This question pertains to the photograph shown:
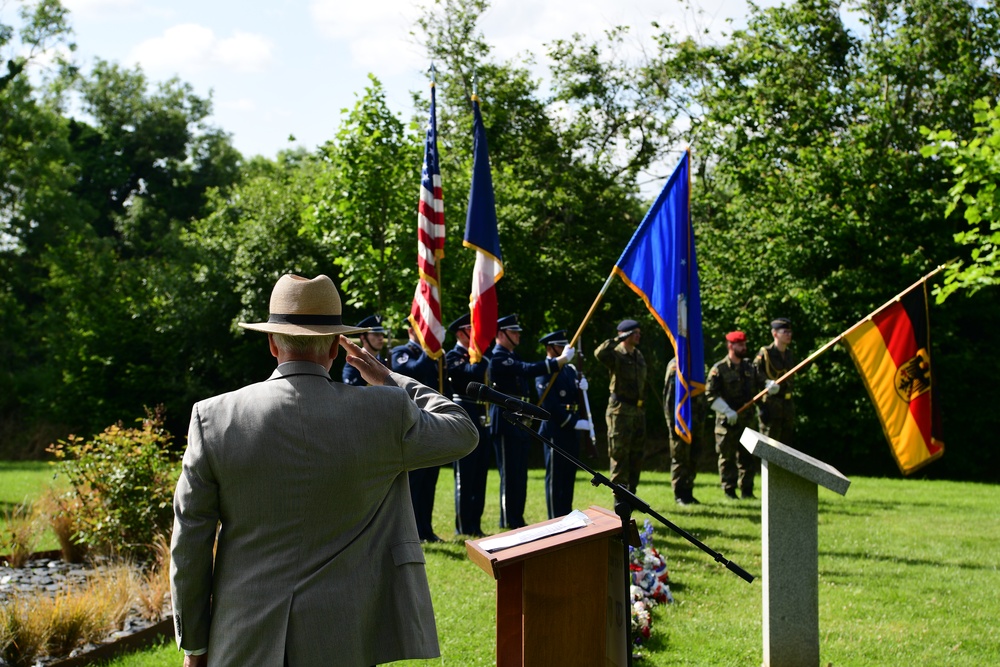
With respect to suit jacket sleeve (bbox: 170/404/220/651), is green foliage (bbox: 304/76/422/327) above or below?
above

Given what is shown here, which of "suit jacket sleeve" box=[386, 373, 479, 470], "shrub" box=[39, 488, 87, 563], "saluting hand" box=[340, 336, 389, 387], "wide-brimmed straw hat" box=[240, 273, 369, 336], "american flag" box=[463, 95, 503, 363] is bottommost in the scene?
"shrub" box=[39, 488, 87, 563]

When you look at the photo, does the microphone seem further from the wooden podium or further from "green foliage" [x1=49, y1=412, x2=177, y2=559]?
"green foliage" [x1=49, y1=412, x2=177, y2=559]

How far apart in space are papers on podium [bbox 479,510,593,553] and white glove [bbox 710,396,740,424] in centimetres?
821

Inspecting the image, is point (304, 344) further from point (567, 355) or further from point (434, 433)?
point (567, 355)

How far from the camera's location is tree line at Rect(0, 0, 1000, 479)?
18641 millimetres

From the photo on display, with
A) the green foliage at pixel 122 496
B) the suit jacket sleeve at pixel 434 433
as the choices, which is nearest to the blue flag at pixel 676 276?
the green foliage at pixel 122 496

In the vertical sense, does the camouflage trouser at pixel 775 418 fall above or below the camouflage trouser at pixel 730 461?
above

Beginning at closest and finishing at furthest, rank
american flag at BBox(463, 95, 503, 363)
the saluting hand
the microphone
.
Result: the saluting hand < the microphone < american flag at BBox(463, 95, 503, 363)

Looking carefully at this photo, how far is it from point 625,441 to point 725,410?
1.93 meters

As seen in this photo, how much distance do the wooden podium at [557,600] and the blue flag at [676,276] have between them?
381 centimetres

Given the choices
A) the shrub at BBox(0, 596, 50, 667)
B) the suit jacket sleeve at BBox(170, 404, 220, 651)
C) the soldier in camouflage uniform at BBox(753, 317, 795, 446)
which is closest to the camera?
the suit jacket sleeve at BBox(170, 404, 220, 651)

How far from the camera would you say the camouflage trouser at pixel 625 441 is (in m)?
11.1

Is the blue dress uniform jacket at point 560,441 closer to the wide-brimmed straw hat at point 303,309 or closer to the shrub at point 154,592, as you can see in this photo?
the shrub at point 154,592

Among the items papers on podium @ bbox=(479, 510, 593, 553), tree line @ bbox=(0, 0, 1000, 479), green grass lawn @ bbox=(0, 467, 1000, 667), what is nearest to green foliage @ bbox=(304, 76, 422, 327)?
tree line @ bbox=(0, 0, 1000, 479)
